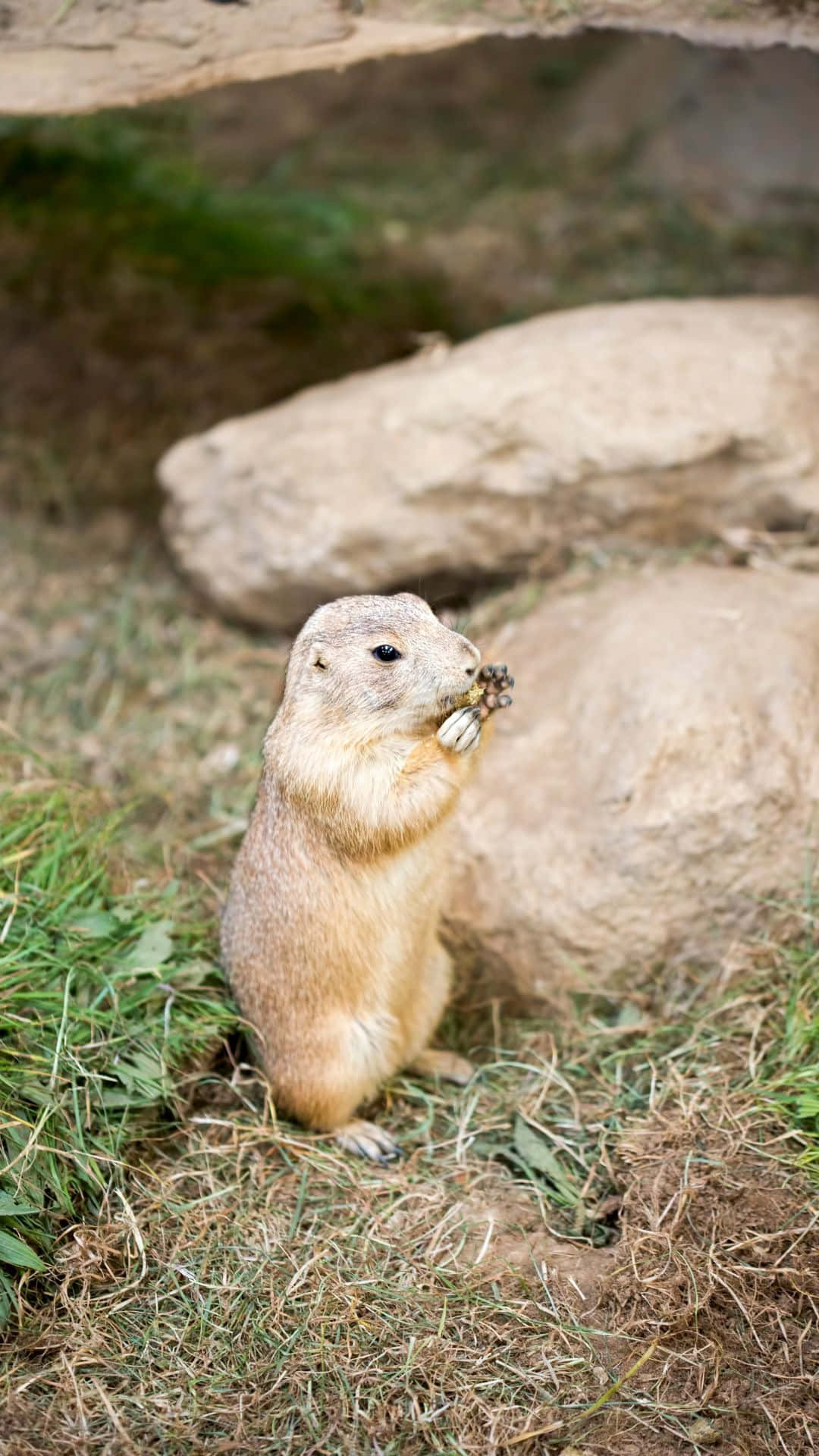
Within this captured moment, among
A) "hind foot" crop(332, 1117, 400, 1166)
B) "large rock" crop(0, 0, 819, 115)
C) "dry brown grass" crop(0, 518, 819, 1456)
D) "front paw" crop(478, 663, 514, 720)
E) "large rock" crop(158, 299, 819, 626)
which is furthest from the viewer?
"large rock" crop(158, 299, 819, 626)

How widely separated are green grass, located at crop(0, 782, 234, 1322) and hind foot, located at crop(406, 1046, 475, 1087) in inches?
31.6

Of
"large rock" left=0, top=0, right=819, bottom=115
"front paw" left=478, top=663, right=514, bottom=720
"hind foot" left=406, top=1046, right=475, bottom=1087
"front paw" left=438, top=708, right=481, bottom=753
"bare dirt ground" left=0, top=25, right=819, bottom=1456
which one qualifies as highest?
"large rock" left=0, top=0, right=819, bottom=115

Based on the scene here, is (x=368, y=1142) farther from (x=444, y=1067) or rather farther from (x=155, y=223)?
(x=155, y=223)

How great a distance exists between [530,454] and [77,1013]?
11.0 feet

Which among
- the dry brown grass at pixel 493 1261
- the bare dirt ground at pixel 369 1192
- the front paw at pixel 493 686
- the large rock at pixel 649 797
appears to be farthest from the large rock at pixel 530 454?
the front paw at pixel 493 686

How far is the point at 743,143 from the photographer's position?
9.65 meters

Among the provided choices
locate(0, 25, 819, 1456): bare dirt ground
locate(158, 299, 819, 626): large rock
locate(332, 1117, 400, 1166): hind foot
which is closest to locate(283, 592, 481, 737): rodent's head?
locate(0, 25, 819, 1456): bare dirt ground

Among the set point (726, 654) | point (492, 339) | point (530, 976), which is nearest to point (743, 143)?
point (492, 339)

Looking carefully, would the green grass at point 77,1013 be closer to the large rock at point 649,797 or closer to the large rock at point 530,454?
the large rock at point 649,797

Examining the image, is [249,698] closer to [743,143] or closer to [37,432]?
[37,432]

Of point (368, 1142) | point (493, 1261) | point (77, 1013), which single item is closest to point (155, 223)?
point (77, 1013)

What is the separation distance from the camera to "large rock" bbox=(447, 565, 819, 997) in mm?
4840

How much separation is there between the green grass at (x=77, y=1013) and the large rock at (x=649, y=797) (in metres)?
1.23

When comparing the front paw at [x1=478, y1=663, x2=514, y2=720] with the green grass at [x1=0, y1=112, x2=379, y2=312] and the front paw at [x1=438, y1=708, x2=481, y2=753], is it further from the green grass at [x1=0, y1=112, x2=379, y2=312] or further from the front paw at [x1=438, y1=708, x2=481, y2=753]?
the green grass at [x1=0, y1=112, x2=379, y2=312]
